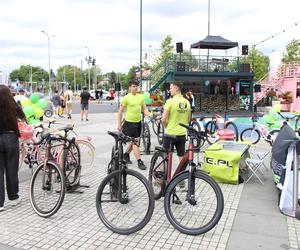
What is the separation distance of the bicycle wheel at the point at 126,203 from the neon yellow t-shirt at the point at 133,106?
3248mm

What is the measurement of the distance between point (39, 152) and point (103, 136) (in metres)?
6.20

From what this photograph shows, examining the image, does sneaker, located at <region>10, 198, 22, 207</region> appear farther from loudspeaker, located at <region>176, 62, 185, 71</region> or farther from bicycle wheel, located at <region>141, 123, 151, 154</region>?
loudspeaker, located at <region>176, 62, 185, 71</region>

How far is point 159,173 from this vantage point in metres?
5.67

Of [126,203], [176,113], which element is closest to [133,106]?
[176,113]

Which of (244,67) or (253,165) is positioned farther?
(244,67)

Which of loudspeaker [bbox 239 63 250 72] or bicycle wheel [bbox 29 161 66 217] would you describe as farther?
loudspeaker [bbox 239 63 250 72]

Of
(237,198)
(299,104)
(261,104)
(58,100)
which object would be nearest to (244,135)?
(237,198)

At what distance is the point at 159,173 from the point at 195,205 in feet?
3.71

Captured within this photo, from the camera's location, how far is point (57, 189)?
5.14m

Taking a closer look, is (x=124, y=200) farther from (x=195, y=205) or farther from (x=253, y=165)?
(x=253, y=165)

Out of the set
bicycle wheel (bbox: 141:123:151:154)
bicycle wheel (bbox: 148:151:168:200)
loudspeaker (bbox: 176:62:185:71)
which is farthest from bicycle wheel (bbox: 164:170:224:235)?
loudspeaker (bbox: 176:62:185:71)

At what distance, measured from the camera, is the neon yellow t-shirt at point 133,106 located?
7742mm

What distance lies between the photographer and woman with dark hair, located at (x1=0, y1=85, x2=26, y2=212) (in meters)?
5.18

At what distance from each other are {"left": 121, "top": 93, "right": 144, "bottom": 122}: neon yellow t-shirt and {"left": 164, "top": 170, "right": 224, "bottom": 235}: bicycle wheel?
3.36 m
